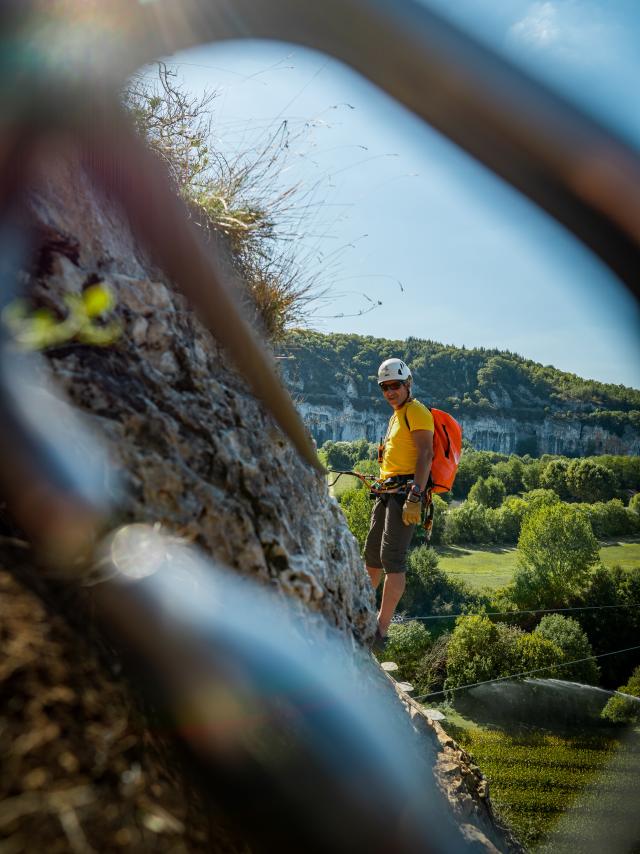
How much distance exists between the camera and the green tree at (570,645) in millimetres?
34406

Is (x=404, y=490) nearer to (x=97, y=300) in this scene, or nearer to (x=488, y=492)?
(x=97, y=300)

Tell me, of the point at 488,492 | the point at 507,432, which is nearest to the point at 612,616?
the point at 488,492

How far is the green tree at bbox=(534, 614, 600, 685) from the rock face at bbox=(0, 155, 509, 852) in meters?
36.0

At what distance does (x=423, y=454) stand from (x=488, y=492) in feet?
289

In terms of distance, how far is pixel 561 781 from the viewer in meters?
19.5

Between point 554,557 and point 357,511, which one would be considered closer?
point 357,511

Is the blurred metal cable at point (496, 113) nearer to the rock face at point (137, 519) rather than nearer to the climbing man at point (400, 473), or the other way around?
the rock face at point (137, 519)

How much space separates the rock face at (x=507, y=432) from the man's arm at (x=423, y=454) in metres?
83.7

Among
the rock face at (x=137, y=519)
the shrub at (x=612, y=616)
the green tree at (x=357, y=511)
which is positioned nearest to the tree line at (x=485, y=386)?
the green tree at (x=357, y=511)

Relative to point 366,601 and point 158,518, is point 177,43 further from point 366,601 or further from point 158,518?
point 366,601

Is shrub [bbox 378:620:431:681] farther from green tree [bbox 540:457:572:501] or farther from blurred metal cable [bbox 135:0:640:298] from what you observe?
green tree [bbox 540:457:572:501]

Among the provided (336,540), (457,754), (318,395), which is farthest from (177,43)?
(318,395)

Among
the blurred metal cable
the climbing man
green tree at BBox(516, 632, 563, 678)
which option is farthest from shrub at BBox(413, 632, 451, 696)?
the blurred metal cable

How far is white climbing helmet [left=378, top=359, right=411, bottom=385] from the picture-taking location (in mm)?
4664
